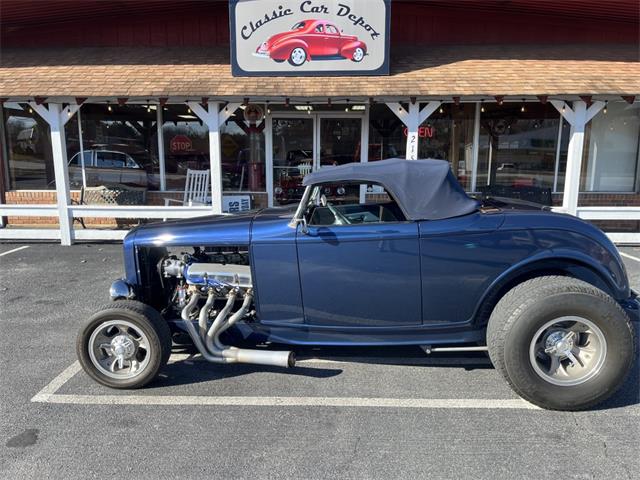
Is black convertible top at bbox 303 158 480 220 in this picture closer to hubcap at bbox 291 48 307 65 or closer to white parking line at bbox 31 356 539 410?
white parking line at bbox 31 356 539 410

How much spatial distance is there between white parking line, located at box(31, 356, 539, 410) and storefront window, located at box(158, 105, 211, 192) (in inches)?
323

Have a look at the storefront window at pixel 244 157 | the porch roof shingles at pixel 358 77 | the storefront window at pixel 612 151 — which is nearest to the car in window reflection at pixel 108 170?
the storefront window at pixel 244 157

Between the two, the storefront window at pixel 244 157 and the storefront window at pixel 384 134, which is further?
the storefront window at pixel 244 157

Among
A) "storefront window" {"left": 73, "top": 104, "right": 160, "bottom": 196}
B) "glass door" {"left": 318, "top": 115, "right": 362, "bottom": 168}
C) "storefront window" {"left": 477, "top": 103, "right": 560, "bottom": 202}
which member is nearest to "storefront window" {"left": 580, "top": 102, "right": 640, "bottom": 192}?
"storefront window" {"left": 477, "top": 103, "right": 560, "bottom": 202}

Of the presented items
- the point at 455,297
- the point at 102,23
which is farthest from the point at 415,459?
the point at 102,23

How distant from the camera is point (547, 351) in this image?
318 cm

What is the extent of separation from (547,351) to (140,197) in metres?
9.13

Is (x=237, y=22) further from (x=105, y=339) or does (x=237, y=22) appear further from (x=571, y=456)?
(x=571, y=456)

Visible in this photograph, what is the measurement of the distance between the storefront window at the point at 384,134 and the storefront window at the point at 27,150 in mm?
7916

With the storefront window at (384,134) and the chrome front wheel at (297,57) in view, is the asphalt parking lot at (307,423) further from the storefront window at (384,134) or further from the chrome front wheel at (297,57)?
the storefront window at (384,134)

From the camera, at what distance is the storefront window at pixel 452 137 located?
1077 centimetres

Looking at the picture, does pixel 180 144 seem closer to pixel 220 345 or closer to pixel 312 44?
pixel 312 44

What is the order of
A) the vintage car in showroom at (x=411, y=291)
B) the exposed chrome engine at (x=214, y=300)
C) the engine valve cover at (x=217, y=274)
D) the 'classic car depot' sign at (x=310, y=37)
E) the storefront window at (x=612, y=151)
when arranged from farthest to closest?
the storefront window at (x=612, y=151) → the 'classic car depot' sign at (x=310, y=37) → the engine valve cover at (x=217, y=274) → the exposed chrome engine at (x=214, y=300) → the vintage car in showroom at (x=411, y=291)

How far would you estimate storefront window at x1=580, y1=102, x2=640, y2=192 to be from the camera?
1066cm
